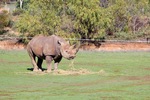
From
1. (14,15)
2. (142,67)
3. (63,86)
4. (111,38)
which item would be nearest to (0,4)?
(14,15)

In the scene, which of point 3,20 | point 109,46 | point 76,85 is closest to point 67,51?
point 76,85

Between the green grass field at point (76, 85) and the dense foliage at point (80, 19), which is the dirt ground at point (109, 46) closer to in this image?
the dense foliage at point (80, 19)

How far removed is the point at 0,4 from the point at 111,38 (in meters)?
23.0

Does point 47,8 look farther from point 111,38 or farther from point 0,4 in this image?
point 0,4

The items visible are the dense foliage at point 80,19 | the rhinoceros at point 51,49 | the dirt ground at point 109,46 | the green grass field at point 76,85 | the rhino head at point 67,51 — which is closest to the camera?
the green grass field at point 76,85

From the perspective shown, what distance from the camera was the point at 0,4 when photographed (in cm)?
7319

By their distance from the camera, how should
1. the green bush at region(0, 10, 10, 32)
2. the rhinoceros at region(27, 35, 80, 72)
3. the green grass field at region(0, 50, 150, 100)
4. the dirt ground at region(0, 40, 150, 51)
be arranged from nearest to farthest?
the green grass field at region(0, 50, 150, 100)
the rhinoceros at region(27, 35, 80, 72)
the dirt ground at region(0, 40, 150, 51)
the green bush at region(0, 10, 10, 32)

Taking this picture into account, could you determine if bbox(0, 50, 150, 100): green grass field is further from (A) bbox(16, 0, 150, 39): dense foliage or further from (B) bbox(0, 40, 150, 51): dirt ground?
(A) bbox(16, 0, 150, 39): dense foliage

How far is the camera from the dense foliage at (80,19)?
54.6m

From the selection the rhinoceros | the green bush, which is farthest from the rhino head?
the green bush

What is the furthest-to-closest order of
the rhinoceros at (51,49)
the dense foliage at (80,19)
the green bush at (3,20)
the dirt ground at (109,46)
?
the green bush at (3,20) < the dense foliage at (80,19) < the dirt ground at (109,46) < the rhinoceros at (51,49)

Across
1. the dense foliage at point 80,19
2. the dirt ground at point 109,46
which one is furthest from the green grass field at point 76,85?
the dense foliage at point 80,19

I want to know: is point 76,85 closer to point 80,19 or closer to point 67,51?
point 67,51

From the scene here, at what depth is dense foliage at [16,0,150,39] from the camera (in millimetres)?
54631
